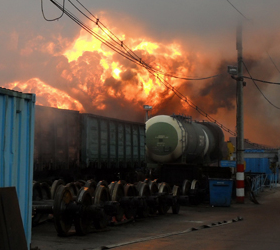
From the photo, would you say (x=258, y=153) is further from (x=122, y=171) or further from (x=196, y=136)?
(x=122, y=171)

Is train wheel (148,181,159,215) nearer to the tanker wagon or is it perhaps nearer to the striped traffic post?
the tanker wagon

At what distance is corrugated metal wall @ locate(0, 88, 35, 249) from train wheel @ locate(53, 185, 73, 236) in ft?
10.3

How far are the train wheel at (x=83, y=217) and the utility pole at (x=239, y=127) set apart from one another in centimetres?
1142

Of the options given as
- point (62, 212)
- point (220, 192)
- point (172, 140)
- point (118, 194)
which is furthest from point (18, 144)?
point (172, 140)

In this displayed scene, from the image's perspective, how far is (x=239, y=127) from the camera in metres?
21.9

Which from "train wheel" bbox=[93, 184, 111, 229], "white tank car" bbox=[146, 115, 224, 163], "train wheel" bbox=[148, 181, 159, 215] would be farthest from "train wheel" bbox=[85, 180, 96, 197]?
"white tank car" bbox=[146, 115, 224, 163]

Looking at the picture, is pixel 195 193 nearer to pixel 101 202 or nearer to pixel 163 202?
pixel 163 202

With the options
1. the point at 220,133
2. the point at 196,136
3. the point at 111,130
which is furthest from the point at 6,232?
the point at 220,133

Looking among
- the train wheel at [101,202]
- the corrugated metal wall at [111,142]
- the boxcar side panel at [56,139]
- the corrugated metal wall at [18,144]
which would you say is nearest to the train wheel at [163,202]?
the corrugated metal wall at [111,142]

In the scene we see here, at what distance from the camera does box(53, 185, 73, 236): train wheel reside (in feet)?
33.4

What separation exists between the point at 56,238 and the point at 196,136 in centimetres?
1413

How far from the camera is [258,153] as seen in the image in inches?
1820

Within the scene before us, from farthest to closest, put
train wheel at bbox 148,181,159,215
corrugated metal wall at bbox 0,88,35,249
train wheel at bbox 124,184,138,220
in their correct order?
train wheel at bbox 148,181,159,215
train wheel at bbox 124,184,138,220
corrugated metal wall at bbox 0,88,35,249

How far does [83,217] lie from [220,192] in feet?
31.6
